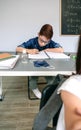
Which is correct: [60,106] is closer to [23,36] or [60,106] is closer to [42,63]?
[42,63]

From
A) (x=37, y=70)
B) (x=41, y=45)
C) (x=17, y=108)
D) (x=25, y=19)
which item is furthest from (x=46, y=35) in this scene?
(x=25, y=19)

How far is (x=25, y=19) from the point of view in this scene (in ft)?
14.4

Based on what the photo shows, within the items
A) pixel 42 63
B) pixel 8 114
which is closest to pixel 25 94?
pixel 8 114

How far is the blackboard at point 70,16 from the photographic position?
4.31 m

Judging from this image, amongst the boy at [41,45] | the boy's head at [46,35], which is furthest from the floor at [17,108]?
the boy's head at [46,35]

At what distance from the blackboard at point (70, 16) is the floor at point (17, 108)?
1537mm

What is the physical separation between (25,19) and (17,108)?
7.31 feet

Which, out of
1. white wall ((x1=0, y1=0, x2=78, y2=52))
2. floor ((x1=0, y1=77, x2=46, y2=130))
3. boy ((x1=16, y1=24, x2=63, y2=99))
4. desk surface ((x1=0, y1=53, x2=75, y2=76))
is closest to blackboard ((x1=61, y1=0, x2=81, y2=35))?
white wall ((x1=0, y1=0, x2=78, y2=52))

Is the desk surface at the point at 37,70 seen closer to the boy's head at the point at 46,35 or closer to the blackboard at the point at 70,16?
the boy's head at the point at 46,35

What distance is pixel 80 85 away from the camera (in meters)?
0.90

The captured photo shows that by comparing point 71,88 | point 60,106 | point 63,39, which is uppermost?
point 71,88

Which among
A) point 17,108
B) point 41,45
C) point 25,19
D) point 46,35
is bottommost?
point 17,108

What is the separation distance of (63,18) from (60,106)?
11.7ft

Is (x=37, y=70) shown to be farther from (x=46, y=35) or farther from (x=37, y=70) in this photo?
(x=46, y=35)
